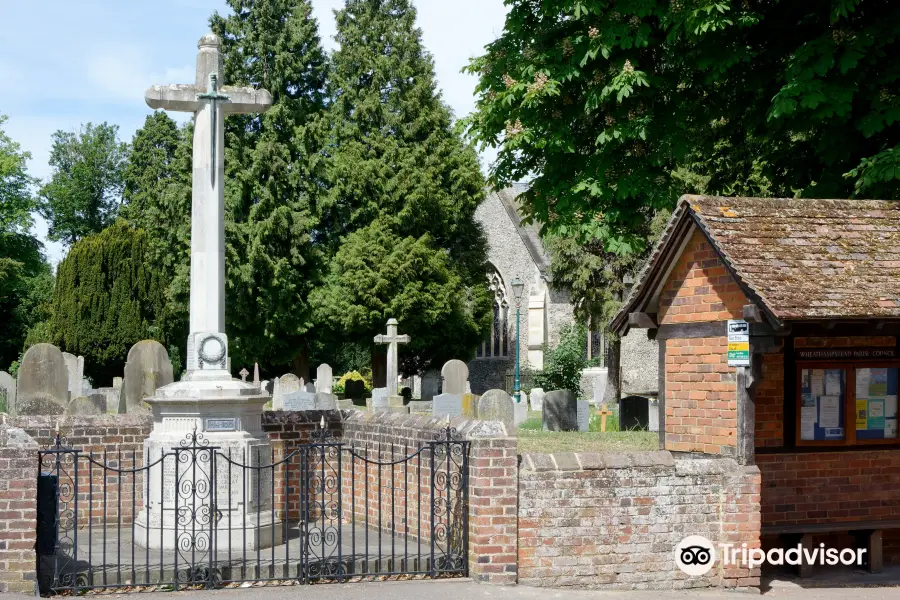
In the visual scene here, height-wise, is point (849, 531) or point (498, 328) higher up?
point (498, 328)

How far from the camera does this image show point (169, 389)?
34.2 feet

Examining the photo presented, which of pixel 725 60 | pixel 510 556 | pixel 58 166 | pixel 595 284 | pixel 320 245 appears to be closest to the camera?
pixel 510 556

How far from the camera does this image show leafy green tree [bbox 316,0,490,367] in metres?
42.0

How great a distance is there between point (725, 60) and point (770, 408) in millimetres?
5747

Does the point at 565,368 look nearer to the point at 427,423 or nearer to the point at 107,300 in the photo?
the point at 427,423

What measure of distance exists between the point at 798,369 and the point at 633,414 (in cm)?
1285

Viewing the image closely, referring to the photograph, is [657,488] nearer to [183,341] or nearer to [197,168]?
[197,168]

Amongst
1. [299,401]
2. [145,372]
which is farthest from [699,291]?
[299,401]

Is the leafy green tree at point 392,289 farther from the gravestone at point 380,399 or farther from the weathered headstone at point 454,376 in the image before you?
the weathered headstone at point 454,376

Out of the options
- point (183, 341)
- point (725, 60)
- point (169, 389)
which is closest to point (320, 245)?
point (183, 341)

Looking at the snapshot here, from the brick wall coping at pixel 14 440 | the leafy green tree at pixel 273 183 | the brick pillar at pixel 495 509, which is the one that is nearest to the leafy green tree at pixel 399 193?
the leafy green tree at pixel 273 183

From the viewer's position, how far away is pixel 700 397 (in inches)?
435

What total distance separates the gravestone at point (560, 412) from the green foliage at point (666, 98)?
8629 mm

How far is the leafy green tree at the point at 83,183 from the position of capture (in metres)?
64.2
